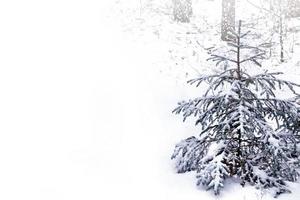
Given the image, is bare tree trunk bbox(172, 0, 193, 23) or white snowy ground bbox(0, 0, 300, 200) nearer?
white snowy ground bbox(0, 0, 300, 200)

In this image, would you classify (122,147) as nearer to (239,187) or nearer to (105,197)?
(105,197)

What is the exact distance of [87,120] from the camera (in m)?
8.19

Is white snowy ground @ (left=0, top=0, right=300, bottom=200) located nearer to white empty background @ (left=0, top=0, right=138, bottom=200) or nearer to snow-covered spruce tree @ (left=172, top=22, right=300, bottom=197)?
white empty background @ (left=0, top=0, right=138, bottom=200)

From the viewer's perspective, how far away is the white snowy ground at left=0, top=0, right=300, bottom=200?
6.48 metres

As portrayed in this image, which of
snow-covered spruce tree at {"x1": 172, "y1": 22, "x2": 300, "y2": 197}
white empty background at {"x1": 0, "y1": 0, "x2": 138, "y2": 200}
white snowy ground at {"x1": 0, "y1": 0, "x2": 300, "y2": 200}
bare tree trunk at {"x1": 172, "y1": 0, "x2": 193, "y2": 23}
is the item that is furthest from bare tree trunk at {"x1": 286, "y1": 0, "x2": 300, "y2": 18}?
snow-covered spruce tree at {"x1": 172, "y1": 22, "x2": 300, "y2": 197}

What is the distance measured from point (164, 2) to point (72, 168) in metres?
10.2

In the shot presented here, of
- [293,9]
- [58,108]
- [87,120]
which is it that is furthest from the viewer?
[293,9]

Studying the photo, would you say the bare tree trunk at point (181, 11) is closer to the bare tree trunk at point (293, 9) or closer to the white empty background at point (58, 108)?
the white empty background at point (58, 108)

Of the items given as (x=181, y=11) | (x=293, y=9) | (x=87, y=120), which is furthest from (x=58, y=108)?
(x=293, y=9)

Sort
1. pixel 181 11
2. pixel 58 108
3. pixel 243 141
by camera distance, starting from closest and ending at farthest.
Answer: pixel 243 141 < pixel 58 108 < pixel 181 11

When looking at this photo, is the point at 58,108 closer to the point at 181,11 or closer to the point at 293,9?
the point at 181,11

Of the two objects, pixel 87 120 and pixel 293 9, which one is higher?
pixel 293 9

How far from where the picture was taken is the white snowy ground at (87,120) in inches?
255

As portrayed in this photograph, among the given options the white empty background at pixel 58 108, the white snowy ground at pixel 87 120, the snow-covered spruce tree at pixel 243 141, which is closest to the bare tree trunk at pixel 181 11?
the white empty background at pixel 58 108
